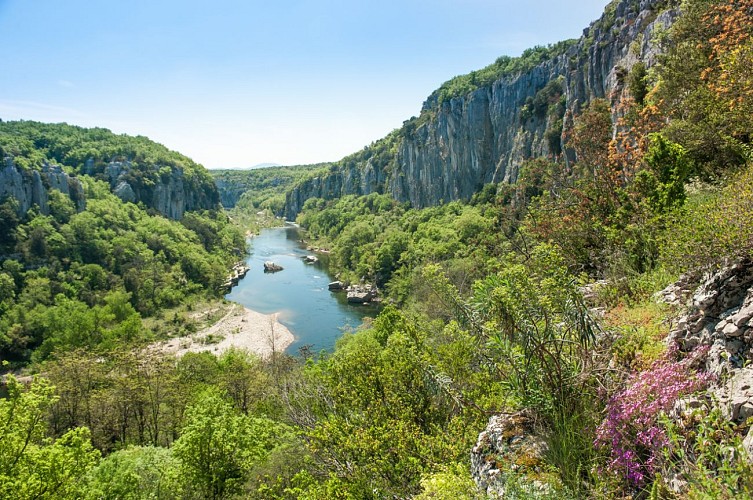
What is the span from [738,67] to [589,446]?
10570 millimetres

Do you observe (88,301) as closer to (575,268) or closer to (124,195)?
(124,195)

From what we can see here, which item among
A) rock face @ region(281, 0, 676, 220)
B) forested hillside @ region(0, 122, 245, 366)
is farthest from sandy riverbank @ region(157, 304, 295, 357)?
rock face @ region(281, 0, 676, 220)

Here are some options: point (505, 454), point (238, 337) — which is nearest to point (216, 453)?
point (505, 454)

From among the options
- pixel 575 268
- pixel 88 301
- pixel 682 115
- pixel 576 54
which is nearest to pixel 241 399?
pixel 575 268

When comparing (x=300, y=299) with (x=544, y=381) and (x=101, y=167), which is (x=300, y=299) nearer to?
(x=544, y=381)

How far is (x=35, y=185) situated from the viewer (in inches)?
2571

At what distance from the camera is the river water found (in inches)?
1928

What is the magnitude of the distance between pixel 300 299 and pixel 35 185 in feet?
146

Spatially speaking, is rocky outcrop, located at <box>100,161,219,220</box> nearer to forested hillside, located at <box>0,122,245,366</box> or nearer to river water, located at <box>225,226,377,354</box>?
forested hillside, located at <box>0,122,245,366</box>

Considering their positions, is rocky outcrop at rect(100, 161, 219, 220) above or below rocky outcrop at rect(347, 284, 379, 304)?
above

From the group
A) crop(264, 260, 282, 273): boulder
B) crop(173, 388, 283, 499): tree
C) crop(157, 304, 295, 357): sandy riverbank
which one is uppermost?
crop(173, 388, 283, 499): tree

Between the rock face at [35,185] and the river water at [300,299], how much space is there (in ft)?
102

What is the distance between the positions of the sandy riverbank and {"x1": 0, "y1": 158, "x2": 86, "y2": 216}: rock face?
35103mm

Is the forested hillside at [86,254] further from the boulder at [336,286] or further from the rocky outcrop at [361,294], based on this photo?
the rocky outcrop at [361,294]
